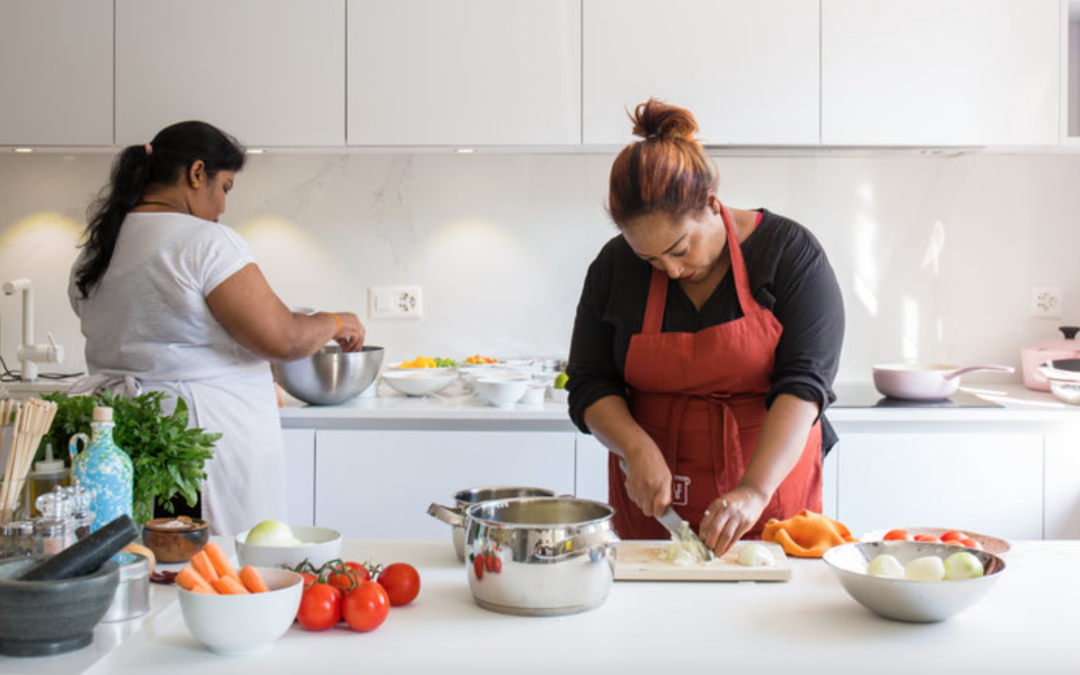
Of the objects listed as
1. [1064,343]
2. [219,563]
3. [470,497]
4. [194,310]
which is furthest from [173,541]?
[1064,343]

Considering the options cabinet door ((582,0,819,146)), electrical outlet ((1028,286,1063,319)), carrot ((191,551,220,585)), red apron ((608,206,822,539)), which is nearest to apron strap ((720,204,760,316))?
red apron ((608,206,822,539))

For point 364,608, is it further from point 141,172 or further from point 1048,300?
point 1048,300

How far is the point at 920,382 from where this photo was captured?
305 cm

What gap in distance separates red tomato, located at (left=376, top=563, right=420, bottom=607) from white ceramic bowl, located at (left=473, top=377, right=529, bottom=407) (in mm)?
1535

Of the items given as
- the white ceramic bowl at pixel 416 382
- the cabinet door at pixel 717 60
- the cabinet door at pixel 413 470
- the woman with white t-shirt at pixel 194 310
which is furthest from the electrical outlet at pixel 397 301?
the woman with white t-shirt at pixel 194 310

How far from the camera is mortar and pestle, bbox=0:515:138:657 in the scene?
3.81ft

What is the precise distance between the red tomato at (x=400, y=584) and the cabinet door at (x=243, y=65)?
2.04 metres

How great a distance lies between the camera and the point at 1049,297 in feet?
11.5

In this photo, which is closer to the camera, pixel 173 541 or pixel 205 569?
pixel 205 569

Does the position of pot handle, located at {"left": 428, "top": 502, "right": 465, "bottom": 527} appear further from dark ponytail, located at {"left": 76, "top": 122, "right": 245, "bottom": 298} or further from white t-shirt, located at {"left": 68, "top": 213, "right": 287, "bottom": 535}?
dark ponytail, located at {"left": 76, "top": 122, "right": 245, "bottom": 298}

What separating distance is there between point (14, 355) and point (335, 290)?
104 centimetres

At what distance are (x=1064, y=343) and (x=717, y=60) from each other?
134 centimetres

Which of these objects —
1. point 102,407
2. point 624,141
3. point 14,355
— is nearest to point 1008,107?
point 624,141

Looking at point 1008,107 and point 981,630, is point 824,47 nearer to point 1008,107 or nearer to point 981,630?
point 1008,107
